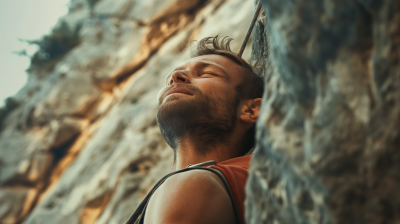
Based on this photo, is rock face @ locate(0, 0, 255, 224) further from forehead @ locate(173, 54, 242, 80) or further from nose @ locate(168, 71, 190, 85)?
nose @ locate(168, 71, 190, 85)

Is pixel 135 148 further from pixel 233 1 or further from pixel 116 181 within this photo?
pixel 233 1

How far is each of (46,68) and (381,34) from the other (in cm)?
1287

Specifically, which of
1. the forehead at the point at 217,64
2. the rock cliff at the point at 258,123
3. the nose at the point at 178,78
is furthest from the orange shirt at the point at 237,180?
the forehead at the point at 217,64

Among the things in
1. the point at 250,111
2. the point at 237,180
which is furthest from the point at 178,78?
the point at 237,180

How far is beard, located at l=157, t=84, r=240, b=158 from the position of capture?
2.11 metres

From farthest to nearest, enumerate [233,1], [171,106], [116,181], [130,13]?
[130,13] → [233,1] → [116,181] → [171,106]

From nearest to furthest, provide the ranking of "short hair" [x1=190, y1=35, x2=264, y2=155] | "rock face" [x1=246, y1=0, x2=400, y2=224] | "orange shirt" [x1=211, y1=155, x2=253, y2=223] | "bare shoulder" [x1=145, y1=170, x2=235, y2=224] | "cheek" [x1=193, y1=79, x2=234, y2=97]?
1. "rock face" [x1=246, y1=0, x2=400, y2=224]
2. "bare shoulder" [x1=145, y1=170, x2=235, y2=224]
3. "orange shirt" [x1=211, y1=155, x2=253, y2=223]
4. "cheek" [x1=193, y1=79, x2=234, y2=97]
5. "short hair" [x1=190, y1=35, x2=264, y2=155]

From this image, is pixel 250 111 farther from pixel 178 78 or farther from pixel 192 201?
pixel 192 201

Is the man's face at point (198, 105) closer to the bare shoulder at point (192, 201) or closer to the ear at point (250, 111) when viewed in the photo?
the ear at point (250, 111)

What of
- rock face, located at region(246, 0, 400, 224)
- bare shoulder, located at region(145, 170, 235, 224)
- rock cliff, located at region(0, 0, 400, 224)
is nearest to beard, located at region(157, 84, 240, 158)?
rock cliff, located at region(0, 0, 400, 224)

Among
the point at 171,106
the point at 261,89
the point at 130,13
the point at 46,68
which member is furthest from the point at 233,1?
the point at 46,68

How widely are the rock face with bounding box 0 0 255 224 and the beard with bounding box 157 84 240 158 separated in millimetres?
3153

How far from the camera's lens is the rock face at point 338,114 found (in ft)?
2.02

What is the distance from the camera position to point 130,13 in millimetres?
10766
